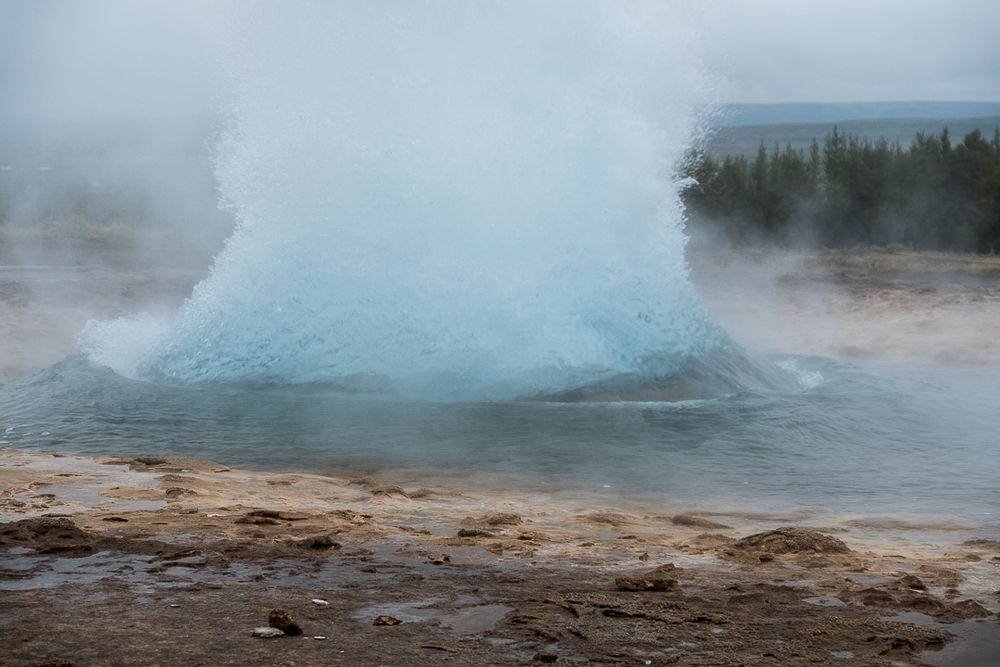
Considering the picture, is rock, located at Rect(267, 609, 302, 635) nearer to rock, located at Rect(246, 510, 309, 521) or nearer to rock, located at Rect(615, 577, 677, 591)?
rock, located at Rect(615, 577, 677, 591)

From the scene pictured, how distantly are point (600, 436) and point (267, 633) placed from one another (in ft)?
15.2

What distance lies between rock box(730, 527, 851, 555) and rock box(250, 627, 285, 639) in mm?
2053

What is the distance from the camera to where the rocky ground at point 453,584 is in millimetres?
3490

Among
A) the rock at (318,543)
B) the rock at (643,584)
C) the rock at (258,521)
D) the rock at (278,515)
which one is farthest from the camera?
the rock at (278,515)

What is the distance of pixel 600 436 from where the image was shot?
8.00 m

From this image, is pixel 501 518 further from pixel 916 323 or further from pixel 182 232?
pixel 182 232

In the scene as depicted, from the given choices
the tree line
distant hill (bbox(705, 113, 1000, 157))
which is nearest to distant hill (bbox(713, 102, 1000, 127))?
distant hill (bbox(705, 113, 1000, 157))

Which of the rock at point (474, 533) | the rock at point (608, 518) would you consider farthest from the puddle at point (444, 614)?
the rock at point (608, 518)

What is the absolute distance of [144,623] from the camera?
143 inches

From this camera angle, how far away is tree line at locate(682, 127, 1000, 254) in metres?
23.0

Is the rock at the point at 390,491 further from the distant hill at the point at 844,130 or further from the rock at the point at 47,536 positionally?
the distant hill at the point at 844,130

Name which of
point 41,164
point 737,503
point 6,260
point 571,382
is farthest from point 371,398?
point 41,164

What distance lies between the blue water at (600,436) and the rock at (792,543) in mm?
1265

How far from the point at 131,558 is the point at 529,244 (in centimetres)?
598
